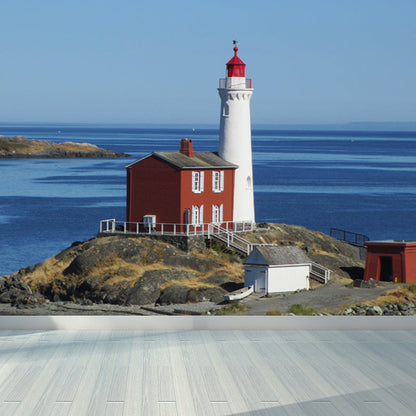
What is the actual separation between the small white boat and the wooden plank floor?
1912 cm

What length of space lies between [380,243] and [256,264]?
17.9ft

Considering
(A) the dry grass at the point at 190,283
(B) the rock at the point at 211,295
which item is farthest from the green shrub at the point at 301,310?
(A) the dry grass at the point at 190,283

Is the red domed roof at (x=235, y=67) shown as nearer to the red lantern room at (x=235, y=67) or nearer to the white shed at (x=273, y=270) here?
the red lantern room at (x=235, y=67)

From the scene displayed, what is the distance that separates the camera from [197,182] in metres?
37.0

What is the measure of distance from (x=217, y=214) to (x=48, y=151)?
5268 inches

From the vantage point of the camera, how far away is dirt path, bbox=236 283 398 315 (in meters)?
26.9

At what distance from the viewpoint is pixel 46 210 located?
2972 inches

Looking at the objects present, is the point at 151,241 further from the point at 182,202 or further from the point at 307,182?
the point at 307,182

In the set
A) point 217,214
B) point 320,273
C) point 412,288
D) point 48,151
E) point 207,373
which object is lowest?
point 320,273

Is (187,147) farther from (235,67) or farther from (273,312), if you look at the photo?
(273,312)

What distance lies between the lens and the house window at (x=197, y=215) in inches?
1446

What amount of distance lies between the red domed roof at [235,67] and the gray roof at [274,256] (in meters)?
10.4

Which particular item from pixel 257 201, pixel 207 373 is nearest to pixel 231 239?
pixel 207 373

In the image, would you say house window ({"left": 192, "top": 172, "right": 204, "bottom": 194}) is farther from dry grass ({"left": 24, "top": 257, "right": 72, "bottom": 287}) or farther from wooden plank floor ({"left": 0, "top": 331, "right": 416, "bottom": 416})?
wooden plank floor ({"left": 0, "top": 331, "right": 416, "bottom": 416})
